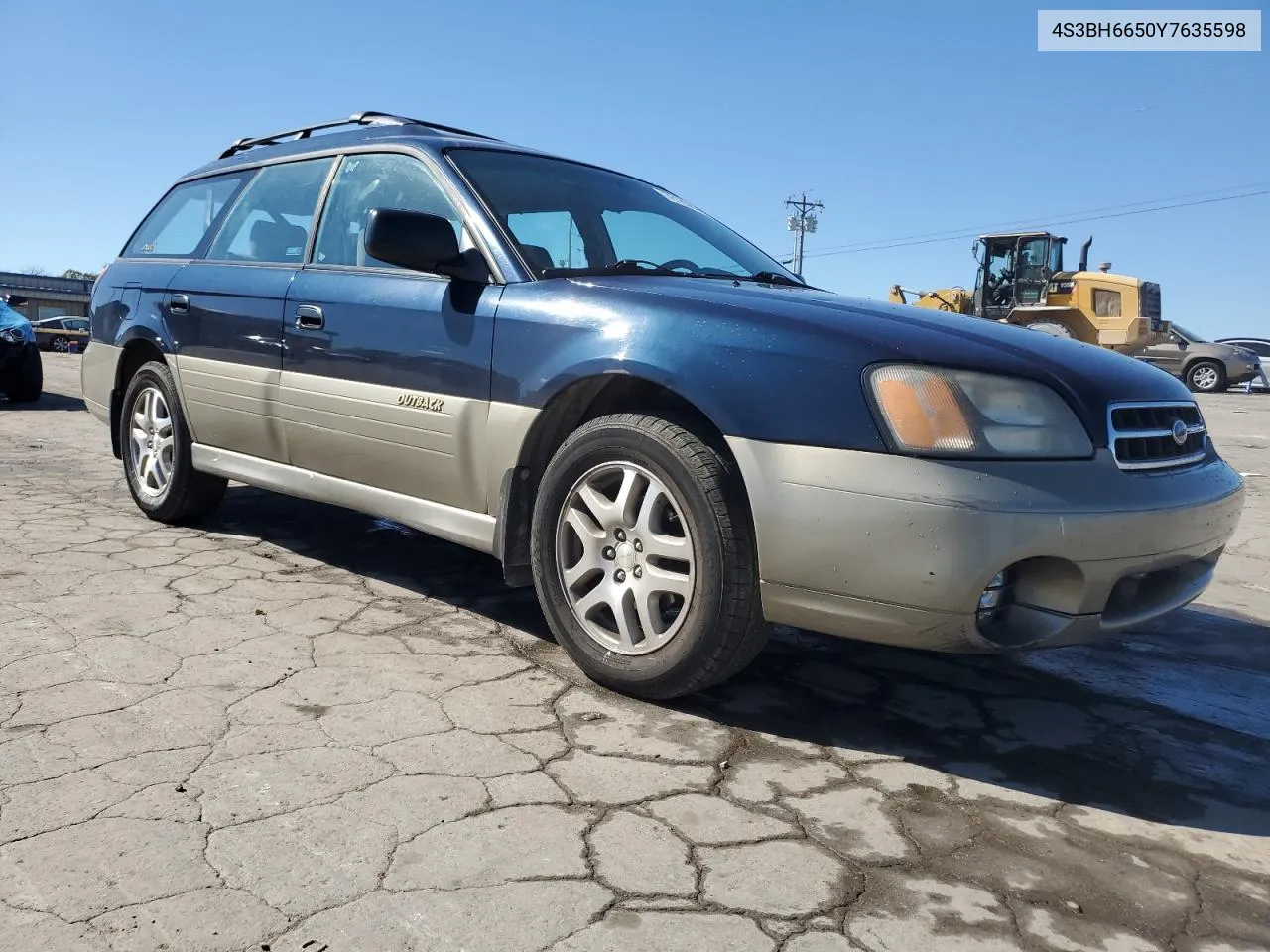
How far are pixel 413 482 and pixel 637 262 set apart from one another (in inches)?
41.1

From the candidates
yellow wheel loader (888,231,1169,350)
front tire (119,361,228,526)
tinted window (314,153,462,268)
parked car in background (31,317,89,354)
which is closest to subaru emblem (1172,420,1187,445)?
tinted window (314,153,462,268)

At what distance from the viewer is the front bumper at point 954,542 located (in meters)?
2.26

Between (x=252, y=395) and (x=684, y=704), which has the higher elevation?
(x=252, y=395)

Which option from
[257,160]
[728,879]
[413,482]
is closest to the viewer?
[728,879]

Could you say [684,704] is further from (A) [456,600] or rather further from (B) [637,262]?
(B) [637,262]

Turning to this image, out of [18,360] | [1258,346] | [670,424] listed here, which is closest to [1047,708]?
[670,424]

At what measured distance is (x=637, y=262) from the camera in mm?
3381

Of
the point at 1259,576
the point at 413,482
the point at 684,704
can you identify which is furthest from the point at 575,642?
the point at 1259,576

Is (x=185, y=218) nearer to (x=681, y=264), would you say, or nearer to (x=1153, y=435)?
(x=681, y=264)

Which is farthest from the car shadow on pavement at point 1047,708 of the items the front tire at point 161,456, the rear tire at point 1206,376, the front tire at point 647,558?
the rear tire at point 1206,376

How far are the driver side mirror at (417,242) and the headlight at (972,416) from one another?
1.40 meters

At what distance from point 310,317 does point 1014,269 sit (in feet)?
63.5

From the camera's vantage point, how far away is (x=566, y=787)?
2.19 meters

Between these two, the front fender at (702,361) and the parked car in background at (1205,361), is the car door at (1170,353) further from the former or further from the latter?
the front fender at (702,361)
